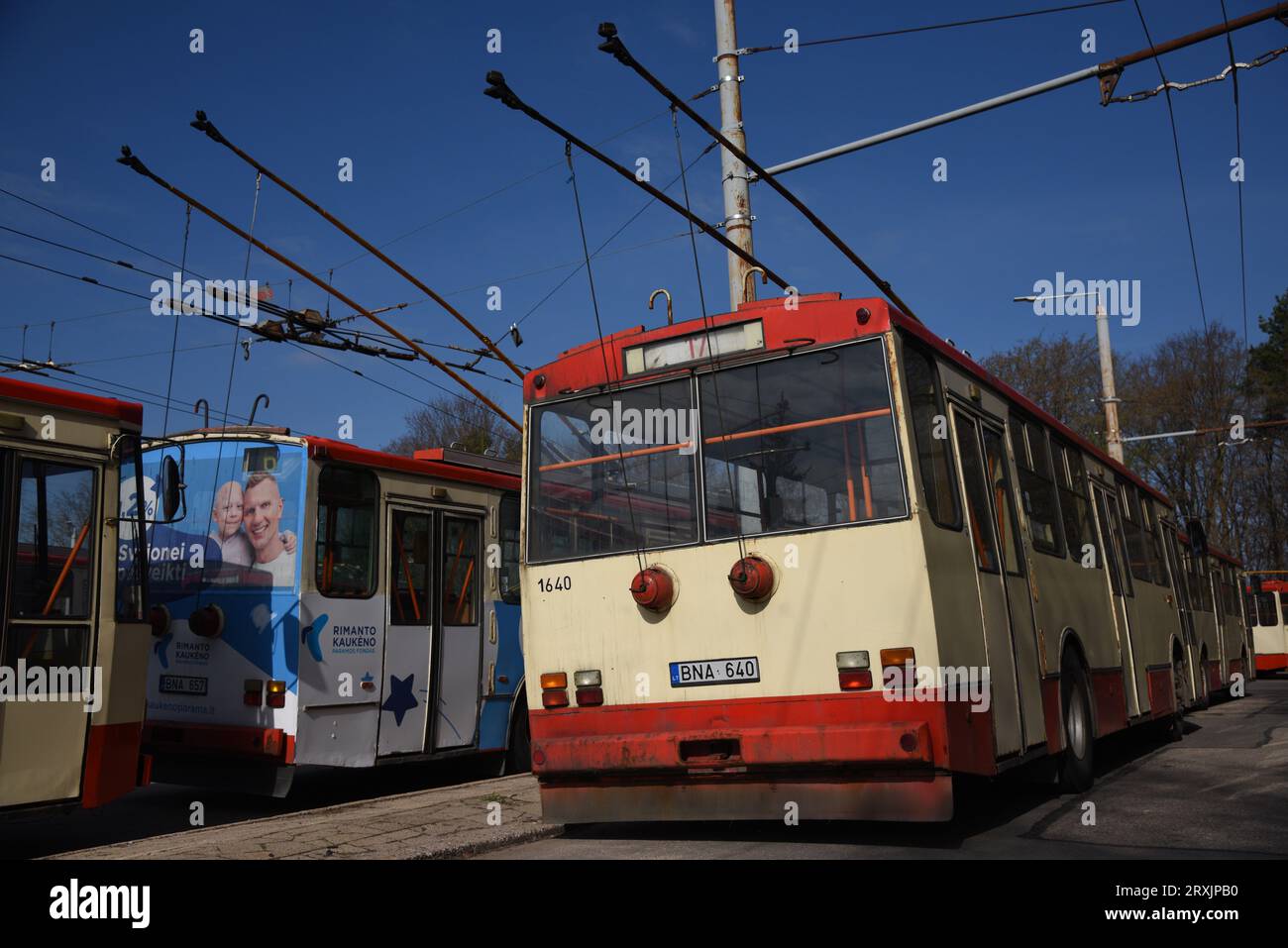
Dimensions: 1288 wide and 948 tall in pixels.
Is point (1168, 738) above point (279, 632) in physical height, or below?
below

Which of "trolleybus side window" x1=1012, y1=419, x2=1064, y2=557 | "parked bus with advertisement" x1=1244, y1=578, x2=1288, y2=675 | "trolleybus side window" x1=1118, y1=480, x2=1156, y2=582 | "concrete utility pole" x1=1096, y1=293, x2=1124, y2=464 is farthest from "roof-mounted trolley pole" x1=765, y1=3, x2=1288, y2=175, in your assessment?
"parked bus with advertisement" x1=1244, y1=578, x2=1288, y2=675

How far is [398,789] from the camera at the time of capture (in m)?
11.8

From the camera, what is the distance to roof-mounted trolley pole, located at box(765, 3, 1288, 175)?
9.16 meters

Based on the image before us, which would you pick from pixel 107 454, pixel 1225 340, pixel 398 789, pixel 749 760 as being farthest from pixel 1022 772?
pixel 1225 340

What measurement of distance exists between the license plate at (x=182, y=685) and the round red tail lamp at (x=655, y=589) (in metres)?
4.59

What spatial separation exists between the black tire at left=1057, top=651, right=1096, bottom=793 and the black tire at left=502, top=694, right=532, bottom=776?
5.38 metres

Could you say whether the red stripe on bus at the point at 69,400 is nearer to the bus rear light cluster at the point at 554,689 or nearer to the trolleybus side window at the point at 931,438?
the bus rear light cluster at the point at 554,689

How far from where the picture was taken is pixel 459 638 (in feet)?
37.8

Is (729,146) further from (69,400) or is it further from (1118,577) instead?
(1118,577)

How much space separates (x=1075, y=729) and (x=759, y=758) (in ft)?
12.7

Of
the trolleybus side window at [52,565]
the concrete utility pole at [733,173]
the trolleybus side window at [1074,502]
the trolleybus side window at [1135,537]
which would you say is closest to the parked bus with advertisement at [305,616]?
the trolleybus side window at [52,565]

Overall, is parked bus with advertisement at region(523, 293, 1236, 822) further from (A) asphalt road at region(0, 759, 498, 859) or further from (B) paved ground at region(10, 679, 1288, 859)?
(A) asphalt road at region(0, 759, 498, 859)
